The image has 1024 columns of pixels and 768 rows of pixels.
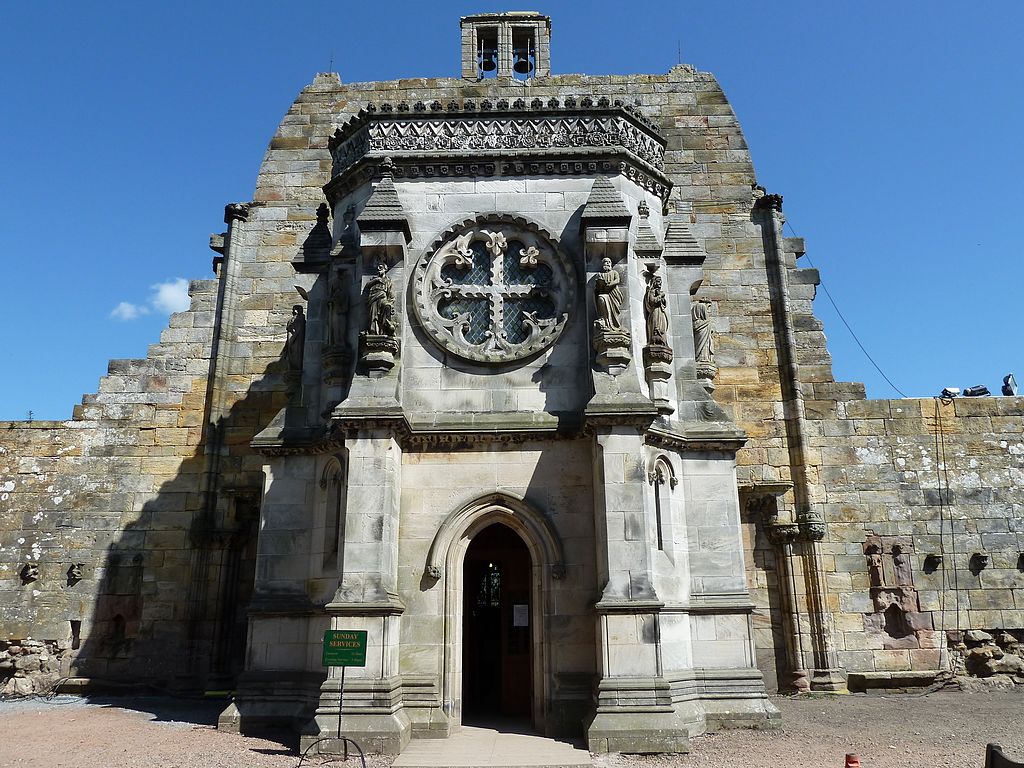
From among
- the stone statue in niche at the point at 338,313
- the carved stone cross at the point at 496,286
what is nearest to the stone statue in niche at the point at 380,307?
the stone statue in niche at the point at 338,313

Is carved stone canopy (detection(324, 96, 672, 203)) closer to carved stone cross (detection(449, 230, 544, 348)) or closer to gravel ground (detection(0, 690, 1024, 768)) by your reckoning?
carved stone cross (detection(449, 230, 544, 348))

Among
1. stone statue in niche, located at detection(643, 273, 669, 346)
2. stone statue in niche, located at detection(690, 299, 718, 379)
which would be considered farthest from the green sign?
stone statue in niche, located at detection(690, 299, 718, 379)

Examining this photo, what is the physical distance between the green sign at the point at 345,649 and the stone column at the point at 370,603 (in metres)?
0.58

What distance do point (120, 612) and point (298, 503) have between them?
6.55m

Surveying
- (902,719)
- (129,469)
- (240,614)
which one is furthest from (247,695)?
(902,719)

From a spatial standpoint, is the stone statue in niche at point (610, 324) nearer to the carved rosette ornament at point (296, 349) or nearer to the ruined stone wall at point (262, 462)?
the carved rosette ornament at point (296, 349)

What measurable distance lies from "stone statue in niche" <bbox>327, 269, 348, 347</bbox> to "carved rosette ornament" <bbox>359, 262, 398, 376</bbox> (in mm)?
623

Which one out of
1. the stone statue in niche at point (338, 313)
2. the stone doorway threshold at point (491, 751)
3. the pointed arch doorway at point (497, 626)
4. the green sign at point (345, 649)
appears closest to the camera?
→ the stone doorway threshold at point (491, 751)

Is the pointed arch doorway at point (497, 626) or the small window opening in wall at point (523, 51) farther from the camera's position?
the small window opening in wall at point (523, 51)

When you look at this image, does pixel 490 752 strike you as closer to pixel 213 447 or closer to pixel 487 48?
pixel 213 447

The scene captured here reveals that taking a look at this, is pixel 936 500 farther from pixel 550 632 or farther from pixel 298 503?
pixel 298 503

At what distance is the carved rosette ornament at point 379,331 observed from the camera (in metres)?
11.7

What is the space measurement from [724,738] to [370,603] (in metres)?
5.34

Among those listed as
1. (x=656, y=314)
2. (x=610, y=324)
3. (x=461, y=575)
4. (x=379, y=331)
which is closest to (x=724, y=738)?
(x=461, y=575)
